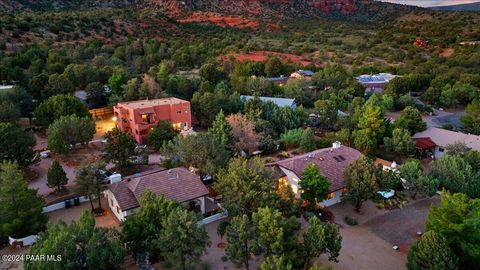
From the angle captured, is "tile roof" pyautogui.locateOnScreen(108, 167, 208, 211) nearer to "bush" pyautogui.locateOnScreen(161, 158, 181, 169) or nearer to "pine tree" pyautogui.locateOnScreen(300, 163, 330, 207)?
"bush" pyautogui.locateOnScreen(161, 158, 181, 169)

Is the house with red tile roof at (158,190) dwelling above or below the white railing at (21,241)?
above

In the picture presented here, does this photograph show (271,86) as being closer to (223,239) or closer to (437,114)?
(437,114)

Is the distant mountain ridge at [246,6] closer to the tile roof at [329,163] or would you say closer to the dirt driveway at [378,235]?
→ the tile roof at [329,163]

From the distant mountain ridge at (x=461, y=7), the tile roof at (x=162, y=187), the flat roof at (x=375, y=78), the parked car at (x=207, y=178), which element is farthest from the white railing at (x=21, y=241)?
the distant mountain ridge at (x=461, y=7)

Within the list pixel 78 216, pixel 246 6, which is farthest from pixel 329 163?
pixel 246 6

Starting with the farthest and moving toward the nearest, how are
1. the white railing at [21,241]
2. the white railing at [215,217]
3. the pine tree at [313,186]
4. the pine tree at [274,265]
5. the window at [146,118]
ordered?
1. the window at [146,118]
2. the pine tree at [313,186]
3. the white railing at [215,217]
4. the white railing at [21,241]
5. the pine tree at [274,265]

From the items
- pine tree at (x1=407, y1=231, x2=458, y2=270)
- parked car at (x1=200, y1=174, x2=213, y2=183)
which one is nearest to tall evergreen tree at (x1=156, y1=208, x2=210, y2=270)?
pine tree at (x1=407, y1=231, x2=458, y2=270)

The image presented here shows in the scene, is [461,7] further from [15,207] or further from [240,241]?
[15,207]
